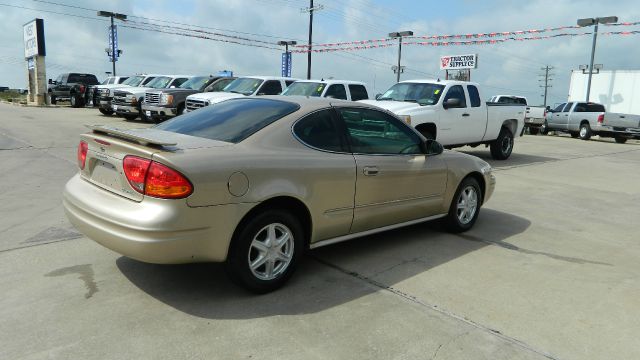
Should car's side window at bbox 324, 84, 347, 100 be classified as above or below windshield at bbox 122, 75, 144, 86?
below

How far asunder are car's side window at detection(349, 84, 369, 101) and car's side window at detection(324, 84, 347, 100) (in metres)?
0.26

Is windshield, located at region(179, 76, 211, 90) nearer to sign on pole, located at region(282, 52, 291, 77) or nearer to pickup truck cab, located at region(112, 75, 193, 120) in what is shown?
pickup truck cab, located at region(112, 75, 193, 120)

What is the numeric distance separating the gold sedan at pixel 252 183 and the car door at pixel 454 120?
6.13m

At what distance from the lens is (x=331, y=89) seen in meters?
14.1

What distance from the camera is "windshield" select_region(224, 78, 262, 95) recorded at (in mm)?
15973

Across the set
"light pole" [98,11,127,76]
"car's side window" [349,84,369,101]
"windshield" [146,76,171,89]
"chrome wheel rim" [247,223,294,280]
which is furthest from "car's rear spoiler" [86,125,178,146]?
"light pole" [98,11,127,76]

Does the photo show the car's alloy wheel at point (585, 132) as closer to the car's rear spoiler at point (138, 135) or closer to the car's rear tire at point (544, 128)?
the car's rear tire at point (544, 128)

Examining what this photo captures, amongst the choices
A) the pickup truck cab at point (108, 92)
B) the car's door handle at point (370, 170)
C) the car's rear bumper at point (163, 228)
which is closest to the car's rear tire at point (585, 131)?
the pickup truck cab at point (108, 92)

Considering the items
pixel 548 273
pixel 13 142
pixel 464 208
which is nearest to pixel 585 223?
pixel 464 208

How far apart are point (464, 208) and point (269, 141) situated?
9.41 ft

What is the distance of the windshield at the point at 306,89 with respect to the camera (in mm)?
14047

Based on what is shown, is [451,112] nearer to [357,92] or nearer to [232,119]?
[357,92]

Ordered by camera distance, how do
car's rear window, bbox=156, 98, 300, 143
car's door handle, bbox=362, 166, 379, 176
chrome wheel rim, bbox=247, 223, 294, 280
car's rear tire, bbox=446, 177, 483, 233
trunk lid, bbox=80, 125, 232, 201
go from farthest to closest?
car's rear tire, bbox=446, 177, 483, 233 < car's door handle, bbox=362, 166, 379, 176 < car's rear window, bbox=156, 98, 300, 143 < chrome wheel rim, bbox=247, 223, 294, 280 < trunk lid, bbox=80, 125, 232, 201

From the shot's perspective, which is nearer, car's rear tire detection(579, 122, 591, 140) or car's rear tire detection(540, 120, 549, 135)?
car's rear tire detection(579, 122, 591, 140)
